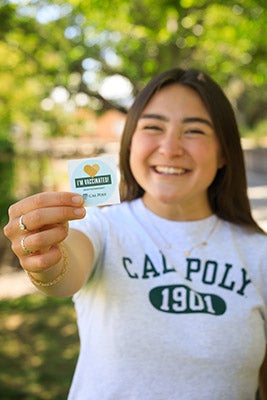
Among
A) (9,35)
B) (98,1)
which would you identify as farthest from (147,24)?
(9,35)

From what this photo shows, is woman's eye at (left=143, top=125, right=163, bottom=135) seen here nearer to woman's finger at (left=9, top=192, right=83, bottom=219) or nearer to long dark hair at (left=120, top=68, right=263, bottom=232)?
long dark hair at (left=120, top=68, right=263, bottom=232)

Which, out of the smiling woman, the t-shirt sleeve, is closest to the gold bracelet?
the smiling woman

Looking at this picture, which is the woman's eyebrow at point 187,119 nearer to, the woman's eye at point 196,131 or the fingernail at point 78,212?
the woman's eye at point 196,131

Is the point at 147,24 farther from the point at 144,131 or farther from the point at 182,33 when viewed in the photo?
the point at 144,131

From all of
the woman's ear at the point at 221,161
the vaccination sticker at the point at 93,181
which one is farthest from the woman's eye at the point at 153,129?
the vaccination sticker at the point at 93,181

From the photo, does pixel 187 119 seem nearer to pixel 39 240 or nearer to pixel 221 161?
pixel 221 161

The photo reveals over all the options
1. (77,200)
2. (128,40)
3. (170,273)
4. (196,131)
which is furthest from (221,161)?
(128,40)

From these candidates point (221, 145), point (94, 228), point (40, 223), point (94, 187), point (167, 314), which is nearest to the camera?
point (40, 223)
